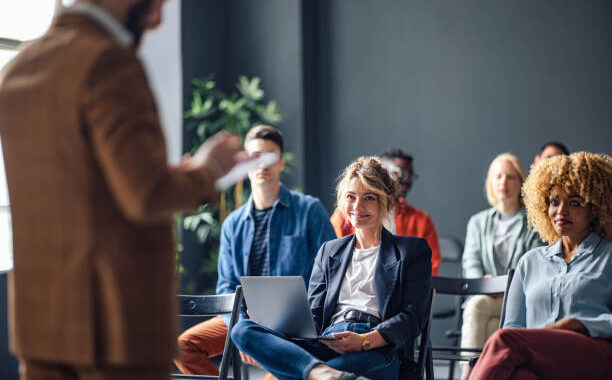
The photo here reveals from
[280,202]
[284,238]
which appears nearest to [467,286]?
[284,238]

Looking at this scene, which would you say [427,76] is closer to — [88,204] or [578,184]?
[578,184]

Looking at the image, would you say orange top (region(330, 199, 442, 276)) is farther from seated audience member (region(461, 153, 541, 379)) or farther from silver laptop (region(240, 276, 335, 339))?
silver laptop (region(240, 276, 335, 339))

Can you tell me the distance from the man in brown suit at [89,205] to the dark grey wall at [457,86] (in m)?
4.11

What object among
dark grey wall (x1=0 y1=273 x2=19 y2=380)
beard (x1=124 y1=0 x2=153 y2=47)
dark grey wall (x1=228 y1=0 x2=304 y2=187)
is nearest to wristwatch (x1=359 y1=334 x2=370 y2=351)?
beard (x1=124 y1=0 x2=153 y2=47)

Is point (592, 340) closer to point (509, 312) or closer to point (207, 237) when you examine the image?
point (509, 312)

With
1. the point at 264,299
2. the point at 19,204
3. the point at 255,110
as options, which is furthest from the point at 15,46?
the point at 19,204

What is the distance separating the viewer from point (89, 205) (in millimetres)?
1332

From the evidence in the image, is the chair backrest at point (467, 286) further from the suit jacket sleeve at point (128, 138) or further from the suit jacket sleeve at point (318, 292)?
the suit jacket sleeve at point (128, 138)

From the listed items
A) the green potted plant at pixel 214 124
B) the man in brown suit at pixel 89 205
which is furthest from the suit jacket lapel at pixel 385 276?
the green potted plant at pixel 214 124

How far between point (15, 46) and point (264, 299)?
259 cm

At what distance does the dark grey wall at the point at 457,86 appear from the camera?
16.0ft

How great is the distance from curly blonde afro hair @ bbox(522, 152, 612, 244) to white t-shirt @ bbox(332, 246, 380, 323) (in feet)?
2.39

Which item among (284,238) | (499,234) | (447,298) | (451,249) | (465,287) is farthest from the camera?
(447,298)

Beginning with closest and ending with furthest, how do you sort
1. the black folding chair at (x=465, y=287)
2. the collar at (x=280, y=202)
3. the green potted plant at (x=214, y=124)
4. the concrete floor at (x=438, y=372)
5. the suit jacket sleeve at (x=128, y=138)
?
the suit jacket sleeve at (x=128, y=138) < the black folding chair at (x=465, y=287) < the collar at (x=280, y=202) < the concrete floor at (x=438, y=372) < the green potted plant at (x=214, y=124)
